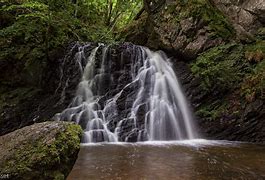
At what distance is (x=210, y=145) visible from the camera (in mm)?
8133

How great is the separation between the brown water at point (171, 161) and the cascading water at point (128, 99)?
1219 mm

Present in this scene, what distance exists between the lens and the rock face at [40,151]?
12.1ft

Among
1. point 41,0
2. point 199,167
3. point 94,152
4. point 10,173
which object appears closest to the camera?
point 10,173

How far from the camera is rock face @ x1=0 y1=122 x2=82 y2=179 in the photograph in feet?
12.1

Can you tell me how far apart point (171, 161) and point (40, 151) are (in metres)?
3.08

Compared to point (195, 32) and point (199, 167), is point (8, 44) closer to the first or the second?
point (195, 32)

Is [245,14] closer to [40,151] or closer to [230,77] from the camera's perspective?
[230,77]

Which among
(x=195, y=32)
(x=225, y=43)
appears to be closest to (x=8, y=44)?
(x=195, y=32)

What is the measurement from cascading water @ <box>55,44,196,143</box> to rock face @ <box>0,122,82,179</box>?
4.98 m

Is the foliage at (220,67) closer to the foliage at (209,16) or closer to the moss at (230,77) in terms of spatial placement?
the moss at (230,77)

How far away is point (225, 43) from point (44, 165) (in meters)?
9.14

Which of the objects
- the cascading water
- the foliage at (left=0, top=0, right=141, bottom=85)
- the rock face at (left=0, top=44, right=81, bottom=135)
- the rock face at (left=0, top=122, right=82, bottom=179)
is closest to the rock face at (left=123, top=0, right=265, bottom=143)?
the cascading water

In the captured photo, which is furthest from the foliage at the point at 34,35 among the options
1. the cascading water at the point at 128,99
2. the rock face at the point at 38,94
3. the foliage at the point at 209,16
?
the foliage at the point at 209,16

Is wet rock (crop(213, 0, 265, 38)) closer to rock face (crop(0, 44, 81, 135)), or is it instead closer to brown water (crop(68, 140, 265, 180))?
brown water (crop(68, 140, 265, 180))
